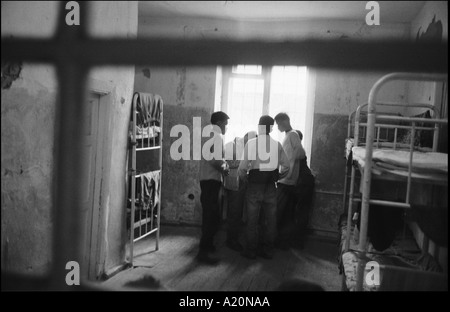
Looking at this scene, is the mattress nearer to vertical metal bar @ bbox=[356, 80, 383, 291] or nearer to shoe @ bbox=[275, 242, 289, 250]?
vertical metal bar @ bbox=[356, 80, 383, 291]

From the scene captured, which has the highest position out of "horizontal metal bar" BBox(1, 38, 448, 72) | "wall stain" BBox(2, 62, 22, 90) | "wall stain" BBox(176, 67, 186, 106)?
"wall stain" BBox(176, 67, 186, 106)

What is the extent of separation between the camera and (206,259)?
3.62 metres

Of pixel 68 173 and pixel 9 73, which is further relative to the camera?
pixel 9 73

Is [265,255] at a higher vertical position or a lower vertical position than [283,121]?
lower

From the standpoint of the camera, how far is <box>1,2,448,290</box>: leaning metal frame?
1.71 ft

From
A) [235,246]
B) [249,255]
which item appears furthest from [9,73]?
[235,246]

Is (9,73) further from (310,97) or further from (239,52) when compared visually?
(310,97)

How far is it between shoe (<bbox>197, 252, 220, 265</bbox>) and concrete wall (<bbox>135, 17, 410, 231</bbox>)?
1.33 m

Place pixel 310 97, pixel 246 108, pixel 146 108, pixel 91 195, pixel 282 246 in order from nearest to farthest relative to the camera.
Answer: pixel 91 195 < pixel 146 108 < pixel 282 246 < pixel 310 97 < pixel 246 108

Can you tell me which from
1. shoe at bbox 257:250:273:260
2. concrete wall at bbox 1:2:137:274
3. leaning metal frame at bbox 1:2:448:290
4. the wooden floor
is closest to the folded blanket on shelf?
concrete wall at bbox 1:2:137:274

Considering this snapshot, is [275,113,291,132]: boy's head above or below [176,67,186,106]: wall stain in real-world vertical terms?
below

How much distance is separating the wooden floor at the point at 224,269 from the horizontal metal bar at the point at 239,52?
2351 millimetres

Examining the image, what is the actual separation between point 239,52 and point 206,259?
3271 mm
